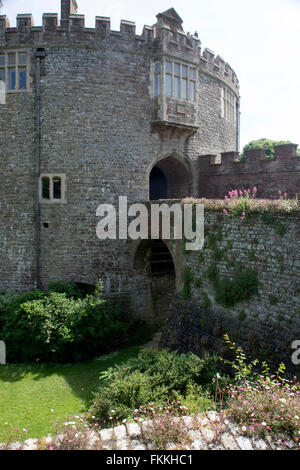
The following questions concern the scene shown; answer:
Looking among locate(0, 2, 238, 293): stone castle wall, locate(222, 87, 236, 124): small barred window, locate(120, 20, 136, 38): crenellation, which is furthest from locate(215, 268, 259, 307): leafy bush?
locate(222, 87, 236, 124): small barred window

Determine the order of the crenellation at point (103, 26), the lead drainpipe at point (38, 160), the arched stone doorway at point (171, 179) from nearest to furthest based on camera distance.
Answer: the lead drainpipe at point (38, 160)
the crenellation at point (103, 26)
the arched stone doorway at point (171, 179)

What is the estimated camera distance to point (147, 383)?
25.3ft

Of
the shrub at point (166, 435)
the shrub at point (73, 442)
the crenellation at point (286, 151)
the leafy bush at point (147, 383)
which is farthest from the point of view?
the crenellation at point (286, 151)

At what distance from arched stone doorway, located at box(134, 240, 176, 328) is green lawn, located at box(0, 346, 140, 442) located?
9.01 ft

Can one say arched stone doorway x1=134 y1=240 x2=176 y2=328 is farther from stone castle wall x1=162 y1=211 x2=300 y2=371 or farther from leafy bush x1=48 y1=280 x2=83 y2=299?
stone castle wall x1=162 y1=211 x2=300 y2=371

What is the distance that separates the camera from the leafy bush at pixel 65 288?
12414 millimetres

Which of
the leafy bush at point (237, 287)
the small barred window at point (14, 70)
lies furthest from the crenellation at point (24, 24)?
the leafy bush at point (237, 287)

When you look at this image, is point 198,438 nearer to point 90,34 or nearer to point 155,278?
point 155,278

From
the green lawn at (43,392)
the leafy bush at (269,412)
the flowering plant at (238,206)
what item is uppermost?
the flowering plant at (238,206)

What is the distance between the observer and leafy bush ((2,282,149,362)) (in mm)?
11000

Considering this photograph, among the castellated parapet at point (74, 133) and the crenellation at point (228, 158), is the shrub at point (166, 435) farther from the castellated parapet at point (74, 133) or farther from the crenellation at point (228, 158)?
the crenellation at point (228, 158)

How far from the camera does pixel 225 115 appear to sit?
17.2 metres

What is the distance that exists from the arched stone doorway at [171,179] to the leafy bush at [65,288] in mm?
6283

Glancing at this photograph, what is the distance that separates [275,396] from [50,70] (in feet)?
41.3
